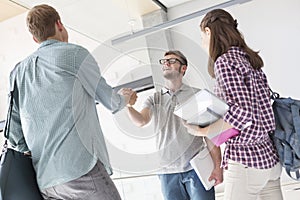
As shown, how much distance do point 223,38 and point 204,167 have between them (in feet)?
1.85

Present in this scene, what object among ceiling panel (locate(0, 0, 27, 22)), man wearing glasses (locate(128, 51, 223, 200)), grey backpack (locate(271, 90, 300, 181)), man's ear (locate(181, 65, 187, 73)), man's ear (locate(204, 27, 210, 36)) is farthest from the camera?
ceiling panel (locate(0, 0, 27, 22))

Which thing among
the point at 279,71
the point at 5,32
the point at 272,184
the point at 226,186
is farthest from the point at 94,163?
the point at 5,32

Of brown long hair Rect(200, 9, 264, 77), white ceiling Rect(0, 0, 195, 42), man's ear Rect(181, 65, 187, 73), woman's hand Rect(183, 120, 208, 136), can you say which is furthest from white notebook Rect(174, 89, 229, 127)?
white ceiling Rect(0, 0, 195, 42)

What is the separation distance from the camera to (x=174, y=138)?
5.62ft

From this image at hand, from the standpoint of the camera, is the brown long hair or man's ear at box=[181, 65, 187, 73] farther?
→ man's ear at box=[181, 65, 187, 73]

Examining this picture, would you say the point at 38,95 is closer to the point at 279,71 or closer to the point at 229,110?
the point at 229,110

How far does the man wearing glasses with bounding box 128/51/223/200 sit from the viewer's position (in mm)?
1693

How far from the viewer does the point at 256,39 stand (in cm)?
334

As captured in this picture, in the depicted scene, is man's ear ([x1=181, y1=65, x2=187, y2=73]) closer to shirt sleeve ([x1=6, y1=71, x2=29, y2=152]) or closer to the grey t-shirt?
the grey t-shirt

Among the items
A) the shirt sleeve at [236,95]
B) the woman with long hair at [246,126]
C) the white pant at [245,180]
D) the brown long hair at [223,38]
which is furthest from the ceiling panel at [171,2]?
the white pant at [245,180]

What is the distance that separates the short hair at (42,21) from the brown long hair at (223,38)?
57 cm

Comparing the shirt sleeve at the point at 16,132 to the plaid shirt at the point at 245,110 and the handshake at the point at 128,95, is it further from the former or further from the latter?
the plaid shirt at the point at 245,110

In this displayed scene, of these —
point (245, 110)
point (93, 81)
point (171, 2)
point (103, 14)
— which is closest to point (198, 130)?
point (245, 110)

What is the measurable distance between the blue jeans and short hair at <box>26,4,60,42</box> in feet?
2.82
